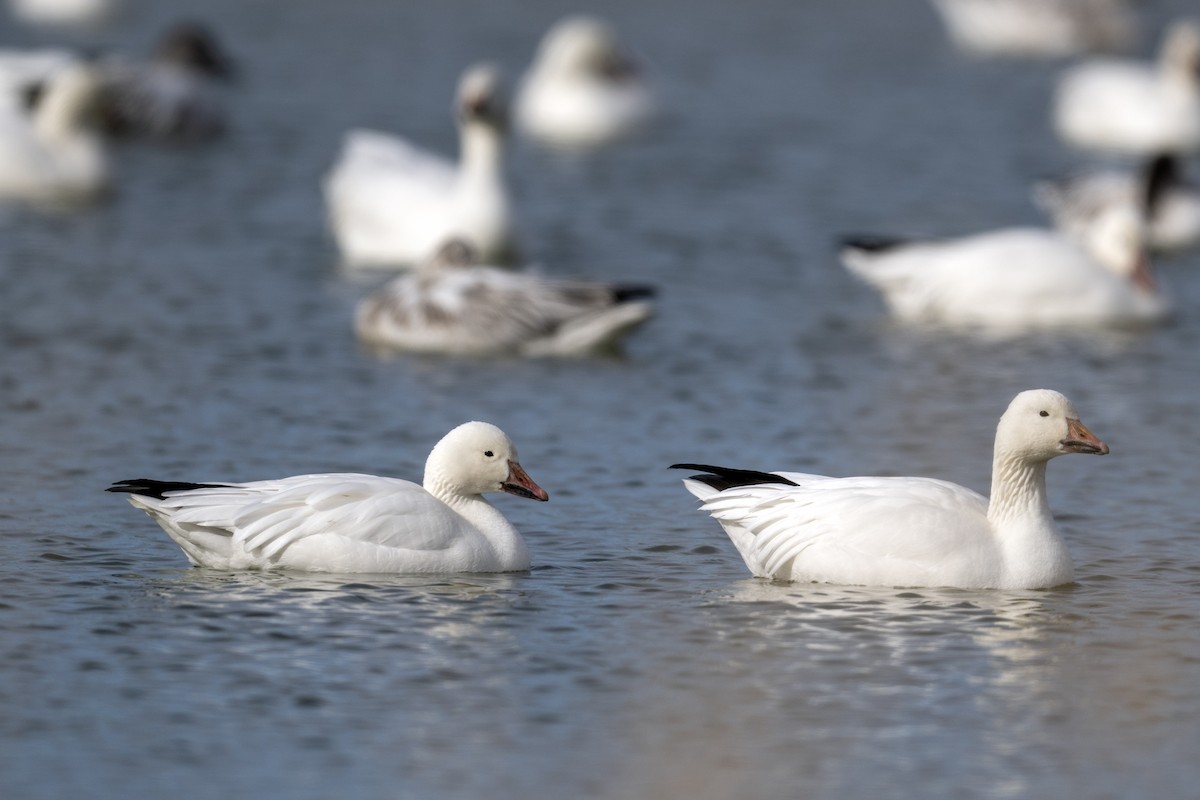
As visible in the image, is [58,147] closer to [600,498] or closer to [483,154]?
[483,154]

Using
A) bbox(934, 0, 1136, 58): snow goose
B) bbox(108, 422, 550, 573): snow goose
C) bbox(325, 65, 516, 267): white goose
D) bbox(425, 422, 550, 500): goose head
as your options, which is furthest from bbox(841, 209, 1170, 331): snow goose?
bbox(934, 0, 1136, 58): snow goose

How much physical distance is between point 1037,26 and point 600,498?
2085cm

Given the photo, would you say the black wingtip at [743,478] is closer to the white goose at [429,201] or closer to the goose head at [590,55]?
the white goose at [429,201]

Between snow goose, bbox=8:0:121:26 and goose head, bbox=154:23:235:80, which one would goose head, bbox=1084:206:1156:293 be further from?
snow goose, bbox=8:0:121:26

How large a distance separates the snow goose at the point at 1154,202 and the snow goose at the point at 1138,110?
458 cm

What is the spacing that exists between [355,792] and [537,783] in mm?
565

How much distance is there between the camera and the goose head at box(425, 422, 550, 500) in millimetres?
9711

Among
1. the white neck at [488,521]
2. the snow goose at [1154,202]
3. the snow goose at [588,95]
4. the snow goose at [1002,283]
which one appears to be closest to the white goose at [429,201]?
the snow goose at [1002,283]

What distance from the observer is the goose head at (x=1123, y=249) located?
53.4ft

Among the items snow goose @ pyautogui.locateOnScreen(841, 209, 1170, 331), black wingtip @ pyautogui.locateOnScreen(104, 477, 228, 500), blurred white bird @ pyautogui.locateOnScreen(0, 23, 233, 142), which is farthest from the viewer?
blurred white bird @ pyautogui.locateOnScreen(0, 23, 233, 142)

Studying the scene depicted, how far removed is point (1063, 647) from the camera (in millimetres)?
8875

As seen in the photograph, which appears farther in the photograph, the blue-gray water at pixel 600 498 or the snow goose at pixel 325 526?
the snow goose at pixel 325 526

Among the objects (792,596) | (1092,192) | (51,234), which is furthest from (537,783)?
(1092,192)

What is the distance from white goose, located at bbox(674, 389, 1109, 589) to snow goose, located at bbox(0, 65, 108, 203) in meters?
11.3
